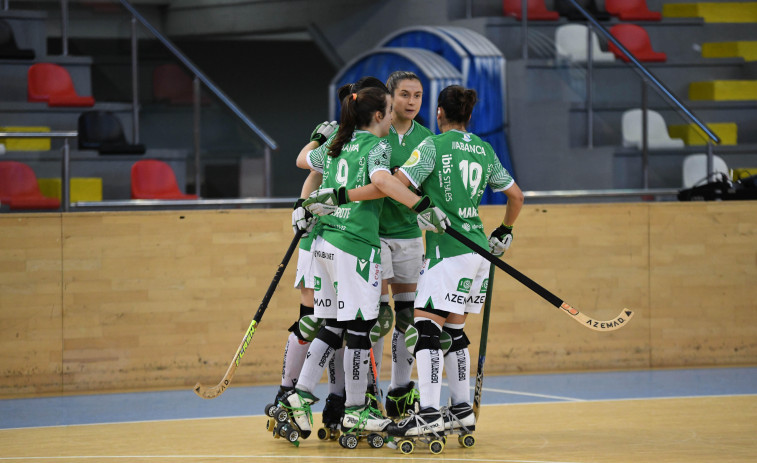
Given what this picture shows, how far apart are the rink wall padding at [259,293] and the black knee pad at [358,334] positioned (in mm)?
2382

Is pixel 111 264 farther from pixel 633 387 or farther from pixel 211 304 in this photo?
pixel 633 387

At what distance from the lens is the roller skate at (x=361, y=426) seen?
17.1 ft

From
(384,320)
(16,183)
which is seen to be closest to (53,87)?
(16,183)

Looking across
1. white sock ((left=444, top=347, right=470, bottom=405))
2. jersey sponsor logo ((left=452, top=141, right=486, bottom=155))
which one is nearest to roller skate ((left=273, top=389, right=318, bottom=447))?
white sock ((left=444, top=347, right=470, bottom=405))

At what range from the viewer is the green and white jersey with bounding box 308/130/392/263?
516cm

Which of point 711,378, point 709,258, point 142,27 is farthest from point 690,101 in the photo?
point 142,27

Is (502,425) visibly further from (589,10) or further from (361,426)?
(589,10)

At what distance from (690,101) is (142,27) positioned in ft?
18.2

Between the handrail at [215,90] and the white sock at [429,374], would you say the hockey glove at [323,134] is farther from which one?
the handrail at [215,90]

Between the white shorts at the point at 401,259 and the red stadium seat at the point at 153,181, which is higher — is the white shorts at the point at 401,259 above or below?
below

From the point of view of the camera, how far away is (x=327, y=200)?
5.12 meters

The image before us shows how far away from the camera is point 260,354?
24.8 ft

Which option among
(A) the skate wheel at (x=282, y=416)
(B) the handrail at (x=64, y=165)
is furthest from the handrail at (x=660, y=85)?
→ (A) the skate wheel at (x=282, y=416)

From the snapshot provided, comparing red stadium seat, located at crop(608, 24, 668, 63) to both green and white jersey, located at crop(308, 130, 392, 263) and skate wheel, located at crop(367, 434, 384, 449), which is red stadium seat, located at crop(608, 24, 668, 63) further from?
skate wheel, located at crop(367, 434, 384, 449)
